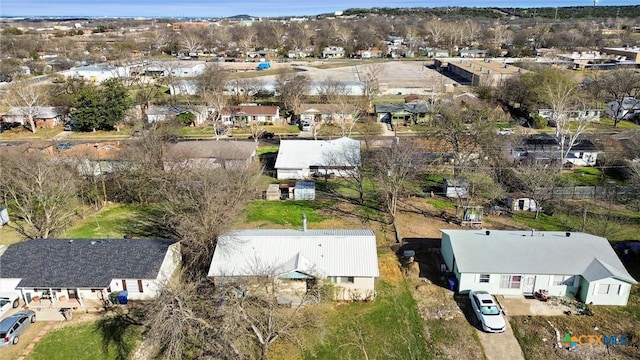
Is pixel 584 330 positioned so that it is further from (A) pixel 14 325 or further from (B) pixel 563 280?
(A) pixel 14 325

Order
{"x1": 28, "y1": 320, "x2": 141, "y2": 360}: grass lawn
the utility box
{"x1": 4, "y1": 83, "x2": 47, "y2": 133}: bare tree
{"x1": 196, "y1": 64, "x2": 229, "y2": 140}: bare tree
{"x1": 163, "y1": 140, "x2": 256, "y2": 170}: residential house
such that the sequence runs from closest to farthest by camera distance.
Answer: {"x1": 28, "y1": 320, "x2": 141, "y2": 360}: grass lawn, {"x1": 163, "y1": 140, "x2": 256, "y2": 170}: residential house, {"x1": 4, "y1": 83, "x2": 47, "y2": 133}: bare tree, {"x1": 196, "y1": 64, "x2": 229, "y2": 140}: bare tree, the utility box

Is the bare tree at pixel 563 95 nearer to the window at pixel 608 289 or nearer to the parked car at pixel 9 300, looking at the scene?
the window at pixel 608 289

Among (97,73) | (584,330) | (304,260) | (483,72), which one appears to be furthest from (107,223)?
(483,72)

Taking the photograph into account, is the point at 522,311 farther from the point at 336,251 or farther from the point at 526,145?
the point at 526,145

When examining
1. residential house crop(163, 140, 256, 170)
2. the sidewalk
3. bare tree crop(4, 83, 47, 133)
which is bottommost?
the sidewalk

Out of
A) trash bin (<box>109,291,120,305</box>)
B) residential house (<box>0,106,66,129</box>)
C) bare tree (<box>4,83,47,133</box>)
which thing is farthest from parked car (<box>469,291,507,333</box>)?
residential house (<box>0,106,66,129</box>)

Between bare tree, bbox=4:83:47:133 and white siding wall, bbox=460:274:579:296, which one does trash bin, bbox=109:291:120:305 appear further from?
bare tree, bbox=4:83:47:133

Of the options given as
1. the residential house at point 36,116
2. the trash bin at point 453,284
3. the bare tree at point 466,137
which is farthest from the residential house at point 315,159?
the residential house at point 36,116
